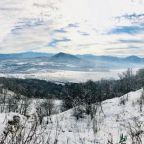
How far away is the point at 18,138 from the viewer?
15.6 ft

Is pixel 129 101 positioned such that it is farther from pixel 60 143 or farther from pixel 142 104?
pixel 60 143

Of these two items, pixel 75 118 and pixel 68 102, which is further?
pixel 68 102

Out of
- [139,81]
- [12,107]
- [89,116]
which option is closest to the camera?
[89,116]

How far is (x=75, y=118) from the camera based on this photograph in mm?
69875

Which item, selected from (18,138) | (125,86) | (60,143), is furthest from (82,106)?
(125,86)

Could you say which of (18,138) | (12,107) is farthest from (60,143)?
(12,107)

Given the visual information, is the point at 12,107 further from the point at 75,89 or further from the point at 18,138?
the point at 18,138

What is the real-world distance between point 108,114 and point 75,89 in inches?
3440

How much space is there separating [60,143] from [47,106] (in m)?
99.1

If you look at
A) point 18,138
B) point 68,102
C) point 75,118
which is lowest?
point 68,102

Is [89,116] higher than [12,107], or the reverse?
[89,116]

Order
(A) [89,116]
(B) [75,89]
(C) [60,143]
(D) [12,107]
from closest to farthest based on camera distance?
(C) [60,143] < (A) [89,116] < (D) [12,107] < (B) [75,89]

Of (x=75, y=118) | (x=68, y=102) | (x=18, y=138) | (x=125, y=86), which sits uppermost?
(x=18, y=138)

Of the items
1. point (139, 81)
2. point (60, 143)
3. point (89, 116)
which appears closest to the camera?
point (60, 143)
